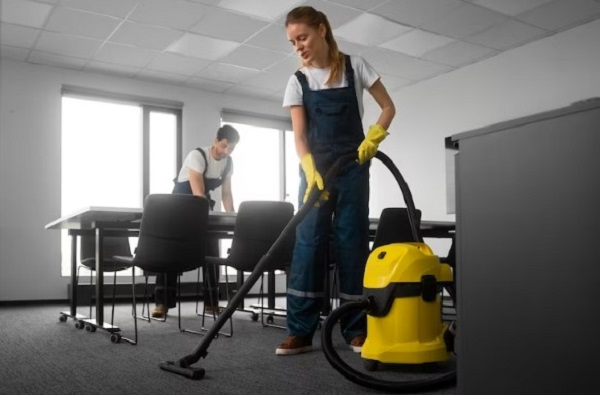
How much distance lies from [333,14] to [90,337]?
289 cm

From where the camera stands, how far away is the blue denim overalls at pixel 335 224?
6.65 ft

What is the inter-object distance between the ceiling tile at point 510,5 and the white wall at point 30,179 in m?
3.79

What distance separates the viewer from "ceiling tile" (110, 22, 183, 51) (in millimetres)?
4441

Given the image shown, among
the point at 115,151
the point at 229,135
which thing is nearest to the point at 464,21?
the point at 229,135

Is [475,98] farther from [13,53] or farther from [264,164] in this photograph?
[13,53]

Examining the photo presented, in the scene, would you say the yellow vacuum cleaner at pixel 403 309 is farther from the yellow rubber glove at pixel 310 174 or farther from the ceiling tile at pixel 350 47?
the ceiling tile at pixel 350 47

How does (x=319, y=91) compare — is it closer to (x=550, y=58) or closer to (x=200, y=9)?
(x=200, y=9)

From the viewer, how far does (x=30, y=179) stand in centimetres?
512

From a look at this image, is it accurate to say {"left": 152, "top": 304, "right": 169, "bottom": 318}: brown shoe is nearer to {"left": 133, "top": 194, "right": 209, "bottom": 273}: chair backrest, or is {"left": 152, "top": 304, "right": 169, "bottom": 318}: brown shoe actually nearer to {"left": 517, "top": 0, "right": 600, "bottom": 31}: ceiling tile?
{"left": 133, "top": 194, "right": 209, "bottom": 273}: chair backrest

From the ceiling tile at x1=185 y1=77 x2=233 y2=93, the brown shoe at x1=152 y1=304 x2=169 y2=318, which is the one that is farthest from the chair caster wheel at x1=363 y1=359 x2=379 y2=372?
the ceiling tile at x1=185 y1=77 x2=233 y2=93

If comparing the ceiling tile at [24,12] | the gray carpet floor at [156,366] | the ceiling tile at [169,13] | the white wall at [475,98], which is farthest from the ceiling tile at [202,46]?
the gray carpet floor at [156,366]

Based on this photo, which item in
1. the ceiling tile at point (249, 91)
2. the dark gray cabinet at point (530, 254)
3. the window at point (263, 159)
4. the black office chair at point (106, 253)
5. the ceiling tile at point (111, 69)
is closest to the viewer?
the dark gray cabinet at point (530, 254)

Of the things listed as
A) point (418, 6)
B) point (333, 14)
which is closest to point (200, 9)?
point (333, 14)

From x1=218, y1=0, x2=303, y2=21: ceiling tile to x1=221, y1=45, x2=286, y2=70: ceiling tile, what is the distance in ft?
2.31
